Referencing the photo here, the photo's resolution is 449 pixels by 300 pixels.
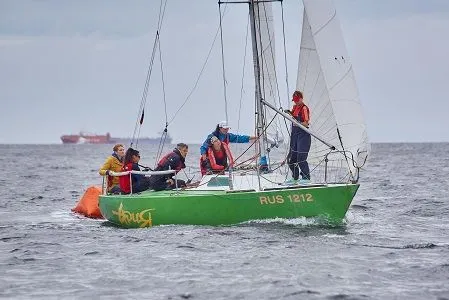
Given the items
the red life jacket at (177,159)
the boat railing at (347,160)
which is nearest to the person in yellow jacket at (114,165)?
the red life jacket at (177,159)

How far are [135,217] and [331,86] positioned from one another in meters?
5.15

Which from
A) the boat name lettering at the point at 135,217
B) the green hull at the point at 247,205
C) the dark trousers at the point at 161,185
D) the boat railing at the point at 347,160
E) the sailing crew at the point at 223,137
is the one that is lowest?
the boat name lettering at the point at 135,217

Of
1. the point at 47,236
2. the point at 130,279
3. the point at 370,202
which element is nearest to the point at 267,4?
the point at 370,202

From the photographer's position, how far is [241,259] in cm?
1480

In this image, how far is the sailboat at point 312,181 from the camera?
18.0m

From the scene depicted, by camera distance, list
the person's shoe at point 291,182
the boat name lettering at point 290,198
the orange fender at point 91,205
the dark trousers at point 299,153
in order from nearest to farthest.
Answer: the boat name lettering at point 290,198 < the person's shoe at point 291,182 < the dark trousers at point 299,153 < the orange fender at point 91,205

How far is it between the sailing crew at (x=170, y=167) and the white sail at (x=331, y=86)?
9.89ft

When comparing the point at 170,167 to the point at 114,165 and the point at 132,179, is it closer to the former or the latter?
the point at 132,179

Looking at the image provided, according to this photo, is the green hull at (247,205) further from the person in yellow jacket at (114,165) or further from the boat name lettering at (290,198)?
the person in yellow jacket at (114,165)

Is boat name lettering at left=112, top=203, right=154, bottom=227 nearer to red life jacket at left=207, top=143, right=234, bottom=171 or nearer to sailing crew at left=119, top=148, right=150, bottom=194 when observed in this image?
sailing crew at left=119, top=148, right=150, bottom=194

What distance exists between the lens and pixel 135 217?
1959 cm

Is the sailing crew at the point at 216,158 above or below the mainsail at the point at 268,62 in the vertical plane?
below

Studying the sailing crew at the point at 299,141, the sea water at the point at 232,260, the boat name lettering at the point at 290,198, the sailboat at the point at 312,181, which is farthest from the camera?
the sailing crew at the point at 299,141

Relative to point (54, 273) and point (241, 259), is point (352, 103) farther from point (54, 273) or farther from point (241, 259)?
point (54, 273)
